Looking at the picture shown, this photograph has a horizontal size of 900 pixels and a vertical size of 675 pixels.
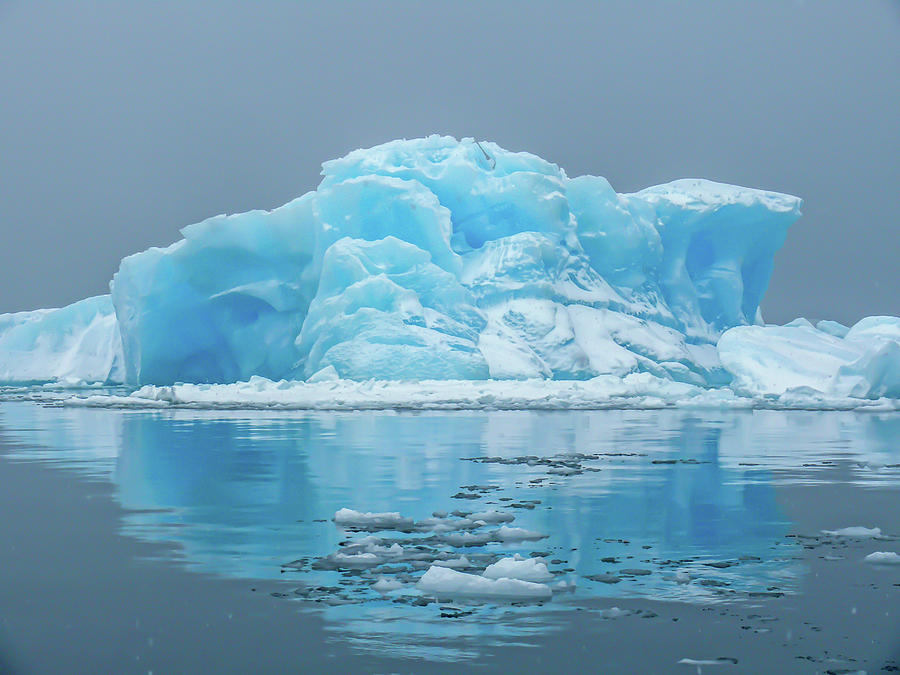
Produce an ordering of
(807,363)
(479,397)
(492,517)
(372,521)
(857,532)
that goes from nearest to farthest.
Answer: (857,532), (372,521), (492,517), (479,397), (807,363)

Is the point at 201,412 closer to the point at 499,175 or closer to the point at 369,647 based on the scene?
the point at 499,175

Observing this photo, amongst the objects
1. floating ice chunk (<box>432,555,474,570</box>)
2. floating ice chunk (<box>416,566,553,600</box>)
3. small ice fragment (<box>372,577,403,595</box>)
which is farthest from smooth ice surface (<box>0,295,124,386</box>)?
floating ice chunk (<box>416,566,553,600</box>)

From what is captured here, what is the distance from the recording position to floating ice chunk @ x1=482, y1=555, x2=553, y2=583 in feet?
14.2

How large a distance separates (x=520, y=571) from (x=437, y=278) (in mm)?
17591

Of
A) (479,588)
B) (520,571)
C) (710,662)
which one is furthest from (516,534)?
(710,662)

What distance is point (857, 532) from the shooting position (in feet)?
18.0

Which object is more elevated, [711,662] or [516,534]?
[516,534]

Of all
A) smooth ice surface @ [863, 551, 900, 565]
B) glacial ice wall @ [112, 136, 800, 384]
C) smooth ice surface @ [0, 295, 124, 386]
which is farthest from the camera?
smooth ice surface @ [0, 295, 124, 386]

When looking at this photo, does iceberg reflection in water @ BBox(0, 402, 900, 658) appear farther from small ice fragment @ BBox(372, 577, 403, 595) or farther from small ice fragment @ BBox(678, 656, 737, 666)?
small ice fragment @ BBox(678, 656, 737, 666)

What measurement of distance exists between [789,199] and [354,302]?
41.2 feet

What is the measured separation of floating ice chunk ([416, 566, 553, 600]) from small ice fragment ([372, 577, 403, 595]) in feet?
0.31

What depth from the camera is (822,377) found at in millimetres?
20125

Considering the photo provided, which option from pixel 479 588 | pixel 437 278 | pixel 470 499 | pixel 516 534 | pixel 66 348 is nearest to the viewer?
pixel 479 588

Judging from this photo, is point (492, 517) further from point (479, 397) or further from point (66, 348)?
point (66, 348)
